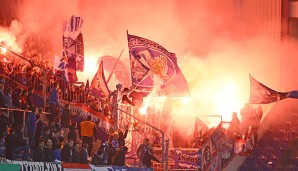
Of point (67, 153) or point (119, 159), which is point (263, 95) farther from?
point (67, 153)

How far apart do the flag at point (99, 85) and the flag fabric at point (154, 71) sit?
1.38 m

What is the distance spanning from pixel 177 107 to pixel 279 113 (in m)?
4.18

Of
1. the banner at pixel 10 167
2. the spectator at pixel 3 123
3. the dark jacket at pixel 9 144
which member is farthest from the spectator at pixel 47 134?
the banner at pixel 10 167

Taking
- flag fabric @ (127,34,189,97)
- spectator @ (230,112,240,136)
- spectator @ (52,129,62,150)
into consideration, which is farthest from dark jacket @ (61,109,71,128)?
spectator @ (230,112,240,136)

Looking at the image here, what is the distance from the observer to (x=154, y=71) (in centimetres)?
2562

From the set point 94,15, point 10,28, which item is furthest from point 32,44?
point 94,15

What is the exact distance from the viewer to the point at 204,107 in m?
32.1

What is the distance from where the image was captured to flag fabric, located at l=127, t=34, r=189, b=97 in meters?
25.7

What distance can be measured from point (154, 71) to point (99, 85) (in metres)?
1.98

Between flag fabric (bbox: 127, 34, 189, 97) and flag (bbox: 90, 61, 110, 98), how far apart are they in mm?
1375

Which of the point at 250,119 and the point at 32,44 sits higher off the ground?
the point at 32,44

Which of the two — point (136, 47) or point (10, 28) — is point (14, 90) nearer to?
point (136, 47)

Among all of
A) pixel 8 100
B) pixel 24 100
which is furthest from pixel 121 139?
pixel 8 100

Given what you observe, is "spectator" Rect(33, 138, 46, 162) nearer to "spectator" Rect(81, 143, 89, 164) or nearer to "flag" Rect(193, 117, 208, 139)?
"spectator" Rect(81, 143, 89, 164)
